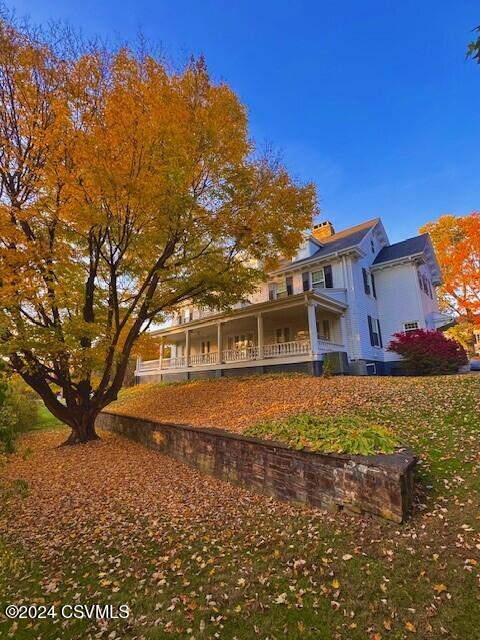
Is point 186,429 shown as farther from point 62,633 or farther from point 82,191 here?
point 82,191

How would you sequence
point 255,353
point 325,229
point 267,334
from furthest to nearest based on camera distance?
1. point 325,229
2. point 267,334
3. point 255,353

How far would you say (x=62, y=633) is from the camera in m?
3.00

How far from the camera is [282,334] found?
811 inches

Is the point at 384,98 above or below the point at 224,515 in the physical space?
above

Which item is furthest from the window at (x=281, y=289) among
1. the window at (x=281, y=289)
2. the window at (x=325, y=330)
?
the window at (x=325, y=330)

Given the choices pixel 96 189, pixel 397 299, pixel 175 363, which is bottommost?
pixel 175 363

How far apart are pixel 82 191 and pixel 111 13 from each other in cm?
571

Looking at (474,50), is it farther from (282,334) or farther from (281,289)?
(281,289)

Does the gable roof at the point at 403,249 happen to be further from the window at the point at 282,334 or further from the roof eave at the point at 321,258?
the window at the point at 282,334

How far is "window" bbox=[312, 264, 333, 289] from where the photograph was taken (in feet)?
63.6

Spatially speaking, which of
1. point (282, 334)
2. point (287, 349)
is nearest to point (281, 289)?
point (282, 334)

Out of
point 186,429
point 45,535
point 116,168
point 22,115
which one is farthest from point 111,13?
point 45,535

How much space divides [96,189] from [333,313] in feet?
44.7

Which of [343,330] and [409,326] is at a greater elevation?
[409,326]
